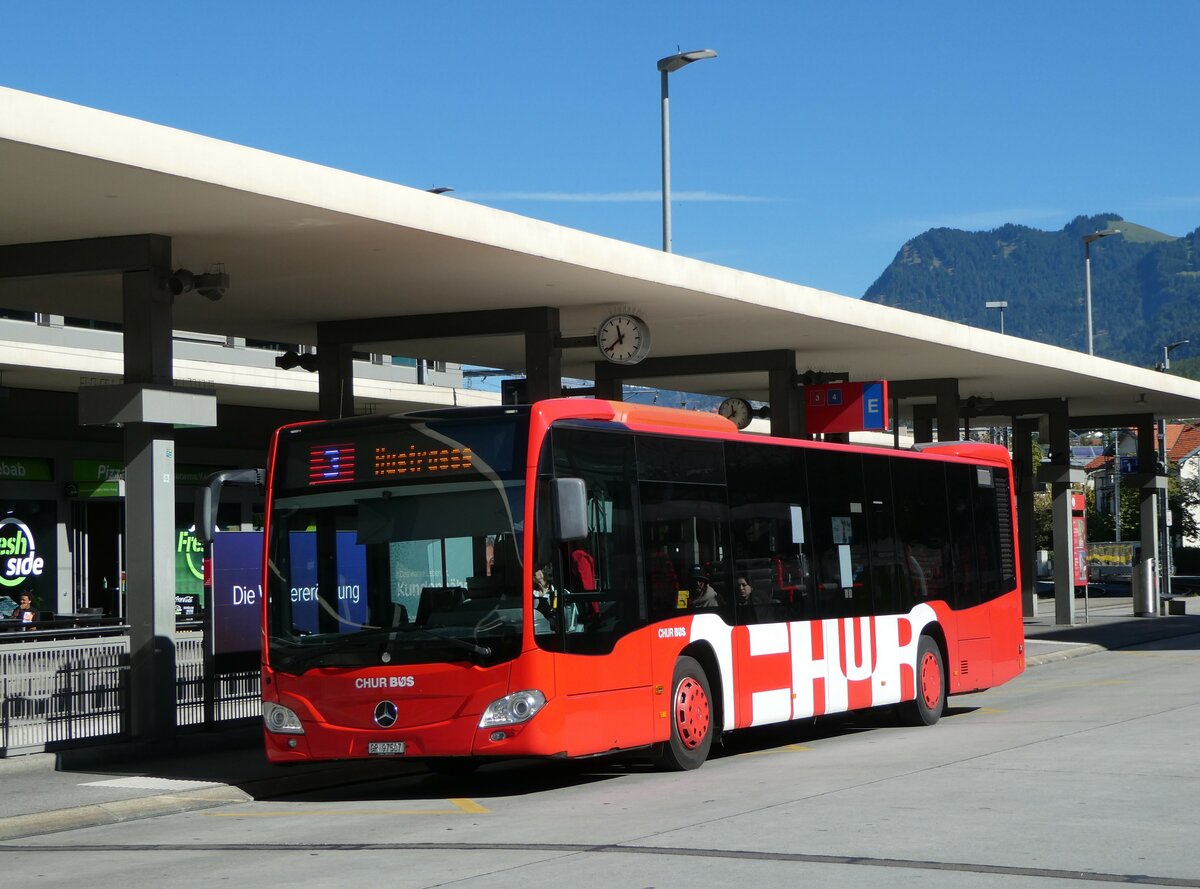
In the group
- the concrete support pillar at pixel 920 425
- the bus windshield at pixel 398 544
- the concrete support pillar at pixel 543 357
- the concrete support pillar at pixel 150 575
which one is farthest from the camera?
the concrete support pillar at pixel 920 425

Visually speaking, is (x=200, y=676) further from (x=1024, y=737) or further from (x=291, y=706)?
(x=1024, y=737)

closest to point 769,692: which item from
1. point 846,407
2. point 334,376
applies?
point 334,376

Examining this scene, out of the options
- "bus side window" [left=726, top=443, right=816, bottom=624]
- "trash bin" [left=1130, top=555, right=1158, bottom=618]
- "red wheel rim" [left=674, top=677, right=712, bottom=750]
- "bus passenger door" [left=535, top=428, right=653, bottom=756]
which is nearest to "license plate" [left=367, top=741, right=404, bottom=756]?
"bus passenger door" [left=535, top=428, right=653, bottom=756]

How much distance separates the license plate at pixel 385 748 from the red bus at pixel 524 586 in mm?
25

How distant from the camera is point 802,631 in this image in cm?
1661

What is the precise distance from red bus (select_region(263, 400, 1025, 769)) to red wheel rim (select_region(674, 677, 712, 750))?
0.06 feet

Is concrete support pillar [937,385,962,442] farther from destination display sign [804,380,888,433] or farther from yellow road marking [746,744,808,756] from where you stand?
yellow road marking [746,744,808,756]

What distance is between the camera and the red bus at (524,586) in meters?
12.8

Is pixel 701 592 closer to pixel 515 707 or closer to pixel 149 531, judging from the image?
pixel 515 707

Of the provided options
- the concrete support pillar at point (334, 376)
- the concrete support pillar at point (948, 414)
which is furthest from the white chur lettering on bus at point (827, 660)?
the concrete support pillar at point (948, 414)

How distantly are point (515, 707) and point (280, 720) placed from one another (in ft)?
7.00

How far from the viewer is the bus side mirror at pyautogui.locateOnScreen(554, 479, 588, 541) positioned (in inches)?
493

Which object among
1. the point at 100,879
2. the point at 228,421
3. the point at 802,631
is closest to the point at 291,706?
the point at 100,879

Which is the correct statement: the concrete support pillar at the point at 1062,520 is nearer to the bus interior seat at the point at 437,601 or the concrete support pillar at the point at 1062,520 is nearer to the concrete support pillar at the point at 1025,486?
the concrete support pillar at the point at 1025,486
